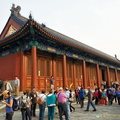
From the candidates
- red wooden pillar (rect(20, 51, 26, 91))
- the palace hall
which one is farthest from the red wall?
red wooden pillar (rect(20, 51, 26, 91))

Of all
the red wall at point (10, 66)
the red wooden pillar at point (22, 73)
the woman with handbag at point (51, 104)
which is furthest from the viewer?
the red wall at point (10, 66)

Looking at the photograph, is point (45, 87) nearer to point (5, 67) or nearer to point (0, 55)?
point (5, 67)

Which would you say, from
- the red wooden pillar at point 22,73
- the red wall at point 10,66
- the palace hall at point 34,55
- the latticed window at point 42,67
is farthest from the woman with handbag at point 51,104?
the latticed window at point 42,67

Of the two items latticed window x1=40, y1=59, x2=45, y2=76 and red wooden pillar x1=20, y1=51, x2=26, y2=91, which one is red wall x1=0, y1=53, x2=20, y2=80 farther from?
latticed window x1=40, y1=59, x2=45, y2=76

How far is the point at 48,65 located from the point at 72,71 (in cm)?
364

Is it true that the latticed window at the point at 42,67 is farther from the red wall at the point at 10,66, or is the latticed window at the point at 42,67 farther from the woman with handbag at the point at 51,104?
the woman with handbag at the point at 51,104

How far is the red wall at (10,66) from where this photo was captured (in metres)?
11.3

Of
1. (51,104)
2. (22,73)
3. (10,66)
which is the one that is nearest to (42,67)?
(22,73)

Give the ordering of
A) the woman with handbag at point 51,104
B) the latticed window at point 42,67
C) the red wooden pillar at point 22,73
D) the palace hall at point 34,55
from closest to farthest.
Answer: the woman with handbag at point 51,104 < the palace hall at point 34,55 < the red wooden pillar at point 22,73 < the latticed window at point 42,67

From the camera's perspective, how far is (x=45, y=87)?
12297mm

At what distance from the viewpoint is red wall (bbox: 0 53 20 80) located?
445 inches

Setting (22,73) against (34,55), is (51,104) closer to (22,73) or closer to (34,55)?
(34,55)

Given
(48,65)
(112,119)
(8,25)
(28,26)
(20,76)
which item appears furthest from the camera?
(8,25)

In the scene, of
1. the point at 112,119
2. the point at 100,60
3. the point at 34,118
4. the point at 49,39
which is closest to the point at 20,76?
the point at 49,39
